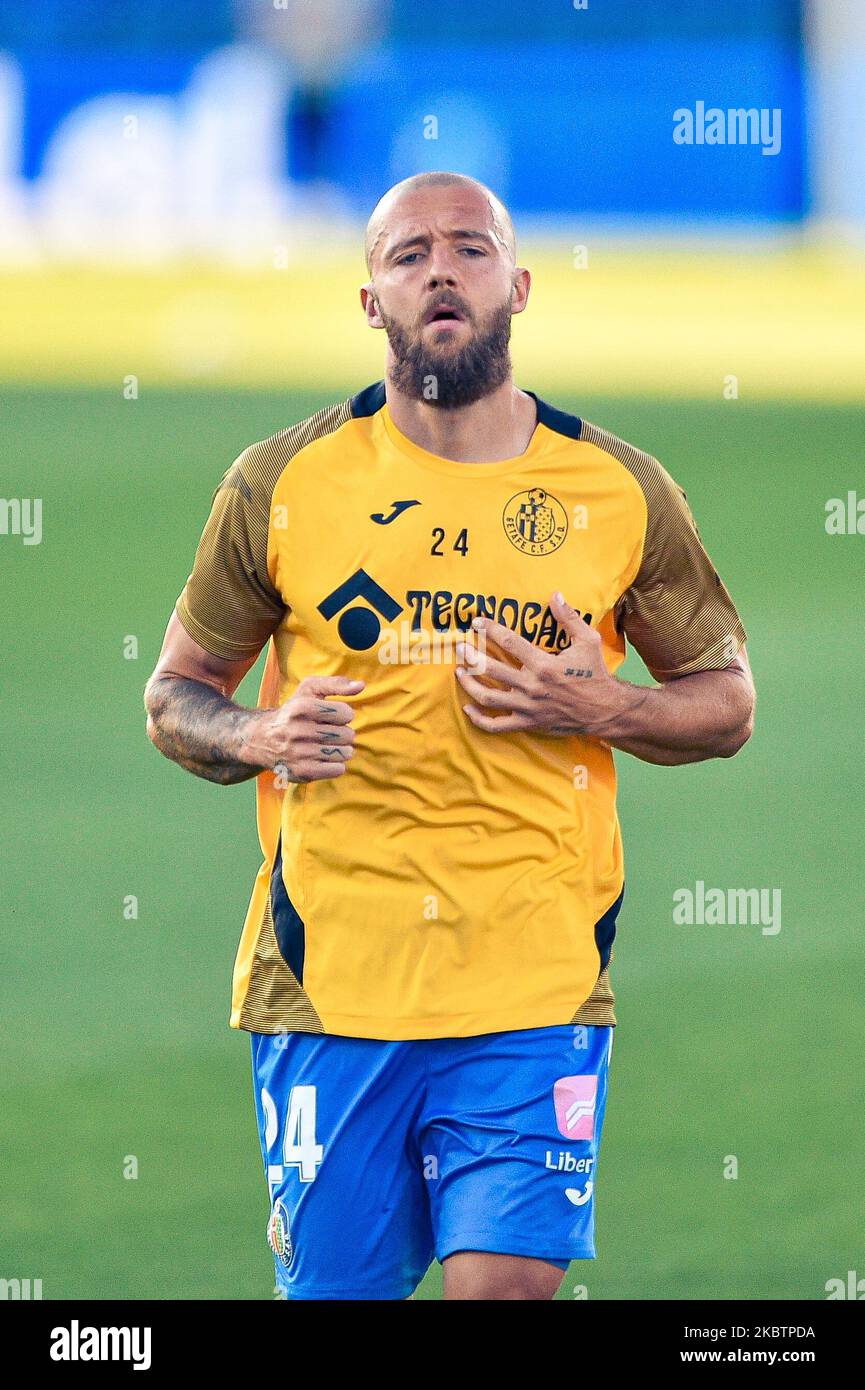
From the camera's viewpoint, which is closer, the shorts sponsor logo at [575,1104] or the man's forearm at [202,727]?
the shorts sponsor logo at [575,1104]

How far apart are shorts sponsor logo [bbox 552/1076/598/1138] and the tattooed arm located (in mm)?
754

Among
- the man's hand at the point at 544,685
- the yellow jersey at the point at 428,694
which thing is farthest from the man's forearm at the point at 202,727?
the man's hand at the point at 544,685

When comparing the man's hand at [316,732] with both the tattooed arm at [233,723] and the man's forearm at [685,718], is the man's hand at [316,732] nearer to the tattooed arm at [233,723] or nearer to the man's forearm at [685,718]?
the tattooed arm at [233,723]

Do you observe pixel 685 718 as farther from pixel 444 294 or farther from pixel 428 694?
pixel 444 294

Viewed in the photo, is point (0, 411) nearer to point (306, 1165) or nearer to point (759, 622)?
point (759, 622)

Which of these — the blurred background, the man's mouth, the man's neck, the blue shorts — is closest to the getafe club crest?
the man's neck

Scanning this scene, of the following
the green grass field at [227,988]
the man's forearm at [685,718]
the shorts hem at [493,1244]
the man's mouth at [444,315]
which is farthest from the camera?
the green grass field at [227,988]

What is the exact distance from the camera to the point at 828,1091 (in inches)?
301

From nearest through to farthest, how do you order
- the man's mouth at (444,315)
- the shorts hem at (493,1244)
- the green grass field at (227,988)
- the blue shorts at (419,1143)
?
1. the shorts hem at (493,1244)
2. the blue shorts at (419,1143)
3. the man's mouth at (444,315)
4. the green grass field at (227,988)

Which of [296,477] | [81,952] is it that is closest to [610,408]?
[81,952]

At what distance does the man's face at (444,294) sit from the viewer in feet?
15.4

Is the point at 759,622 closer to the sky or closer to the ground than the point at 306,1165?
closer to the sky

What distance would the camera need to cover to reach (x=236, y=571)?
4820mm

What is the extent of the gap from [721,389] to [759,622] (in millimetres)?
10801
